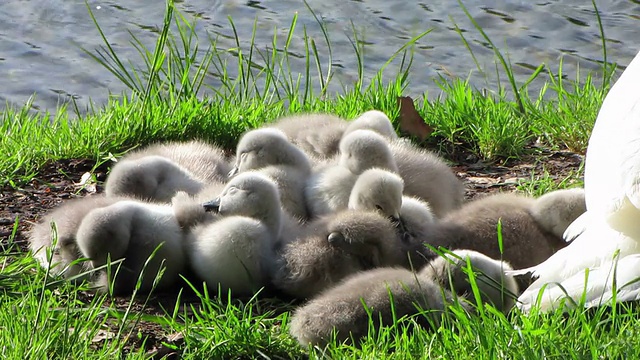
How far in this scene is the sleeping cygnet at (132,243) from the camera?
14.1 feet

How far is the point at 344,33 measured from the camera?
10.5m

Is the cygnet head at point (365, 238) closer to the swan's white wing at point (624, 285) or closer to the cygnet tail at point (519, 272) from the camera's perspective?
the cygnet tail at point (519, 272)

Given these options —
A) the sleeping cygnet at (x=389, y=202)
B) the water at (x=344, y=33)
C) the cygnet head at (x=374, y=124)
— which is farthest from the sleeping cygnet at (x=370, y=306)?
the water at (x=344, y=33)

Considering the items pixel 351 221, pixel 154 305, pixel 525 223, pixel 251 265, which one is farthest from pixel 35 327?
pixel 525 223

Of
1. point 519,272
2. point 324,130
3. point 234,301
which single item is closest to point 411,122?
point 324,130

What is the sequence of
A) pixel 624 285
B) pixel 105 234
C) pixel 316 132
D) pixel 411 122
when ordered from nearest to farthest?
pixel 624 285 → pixel 105 234 → pixel 316 132 → pixel 411 122

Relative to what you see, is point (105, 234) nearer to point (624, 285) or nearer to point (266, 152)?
point (266, 152)

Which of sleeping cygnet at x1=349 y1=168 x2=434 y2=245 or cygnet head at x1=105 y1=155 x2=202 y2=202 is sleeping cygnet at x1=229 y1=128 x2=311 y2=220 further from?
sleeping cygnet at x1=349 y1=168 x2=434 y2=245

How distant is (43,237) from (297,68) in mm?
5657

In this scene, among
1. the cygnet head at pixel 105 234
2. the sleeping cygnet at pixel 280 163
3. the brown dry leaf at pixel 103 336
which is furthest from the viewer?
the sleeping cygnet at pixel 280 163

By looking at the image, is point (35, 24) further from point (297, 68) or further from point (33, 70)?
point (297, 68)

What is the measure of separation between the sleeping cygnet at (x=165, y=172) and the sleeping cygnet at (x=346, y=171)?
589mm

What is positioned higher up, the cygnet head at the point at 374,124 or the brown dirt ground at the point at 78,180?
the cygnet head at the point at 374,124

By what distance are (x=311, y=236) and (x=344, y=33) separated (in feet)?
20.9
